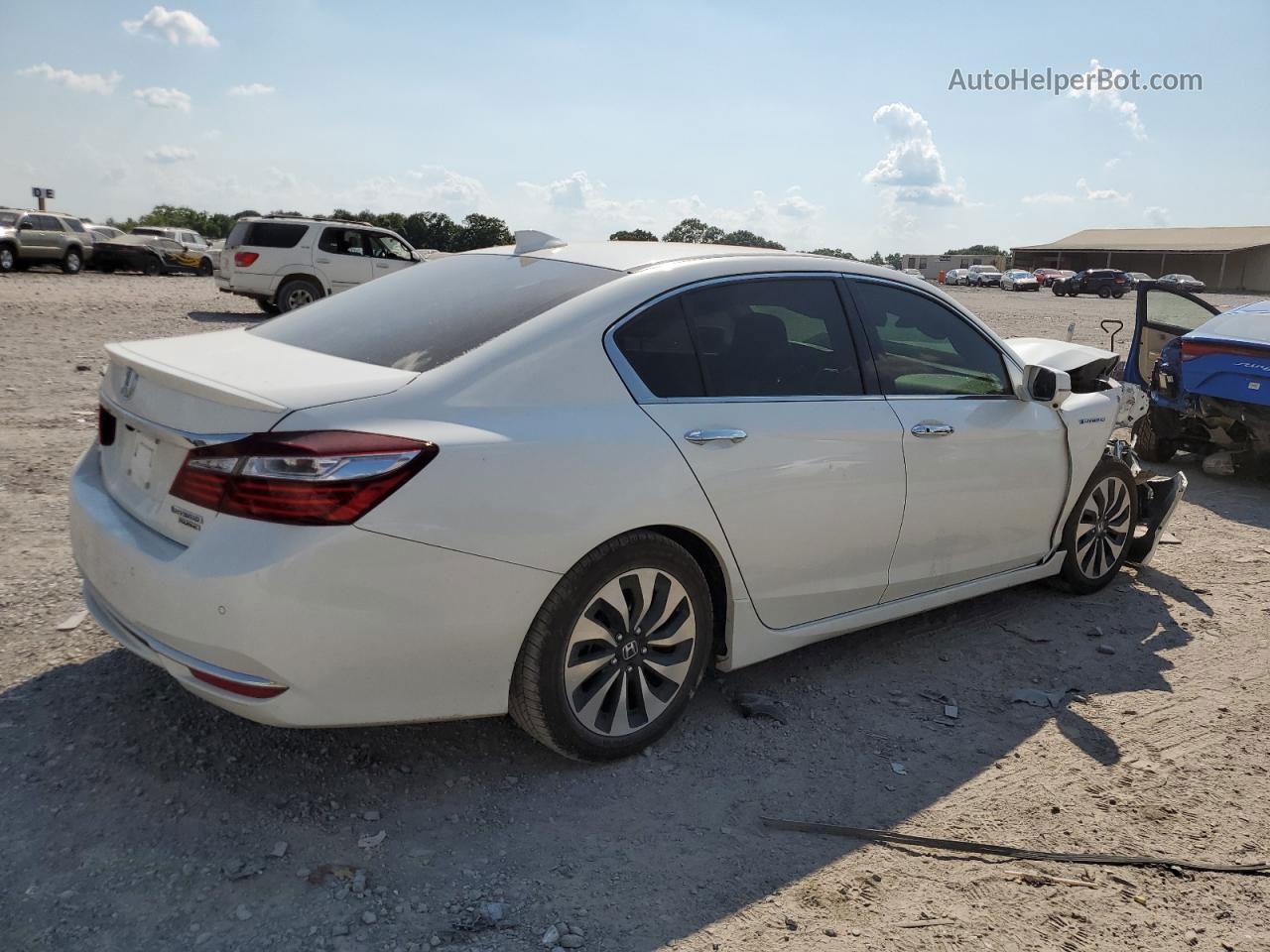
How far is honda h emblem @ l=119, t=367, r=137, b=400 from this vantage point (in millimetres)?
3270

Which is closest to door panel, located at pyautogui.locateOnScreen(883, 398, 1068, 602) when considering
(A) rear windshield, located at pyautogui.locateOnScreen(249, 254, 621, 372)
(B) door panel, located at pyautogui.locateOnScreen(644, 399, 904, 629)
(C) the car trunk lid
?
(B) door panel, located at pyautogui.locateOnScreen(644, 399, 904, 629)

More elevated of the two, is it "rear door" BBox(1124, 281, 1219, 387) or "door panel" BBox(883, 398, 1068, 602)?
"rear door" BBox(1124, 281, 1219, 387)

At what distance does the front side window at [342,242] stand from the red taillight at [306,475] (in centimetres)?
1683

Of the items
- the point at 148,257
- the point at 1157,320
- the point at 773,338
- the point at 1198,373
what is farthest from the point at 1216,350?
the point at 148,257

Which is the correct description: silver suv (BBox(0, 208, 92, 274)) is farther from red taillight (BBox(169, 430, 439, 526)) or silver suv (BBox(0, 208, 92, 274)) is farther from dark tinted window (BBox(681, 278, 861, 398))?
red taillight (BBox(169, 430, 439, 526))

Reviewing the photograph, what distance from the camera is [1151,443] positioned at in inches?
359

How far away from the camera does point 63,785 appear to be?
10.2ft

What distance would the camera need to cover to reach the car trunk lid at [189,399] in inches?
112

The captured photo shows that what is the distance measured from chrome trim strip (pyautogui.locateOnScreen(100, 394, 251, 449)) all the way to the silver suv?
2777 cm

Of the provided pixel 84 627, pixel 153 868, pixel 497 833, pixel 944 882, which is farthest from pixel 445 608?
pixel 84 627

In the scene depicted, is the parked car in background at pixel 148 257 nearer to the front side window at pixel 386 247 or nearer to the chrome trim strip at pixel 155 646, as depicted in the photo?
the front side window at pixel 386 247

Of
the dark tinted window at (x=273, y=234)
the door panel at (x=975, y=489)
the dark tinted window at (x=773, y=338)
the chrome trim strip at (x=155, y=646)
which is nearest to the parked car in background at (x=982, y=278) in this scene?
the dark tinted window at (x=273, y=234)

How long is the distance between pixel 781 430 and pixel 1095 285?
56559 mm

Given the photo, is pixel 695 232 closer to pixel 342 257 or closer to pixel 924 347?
pixel 924 347
